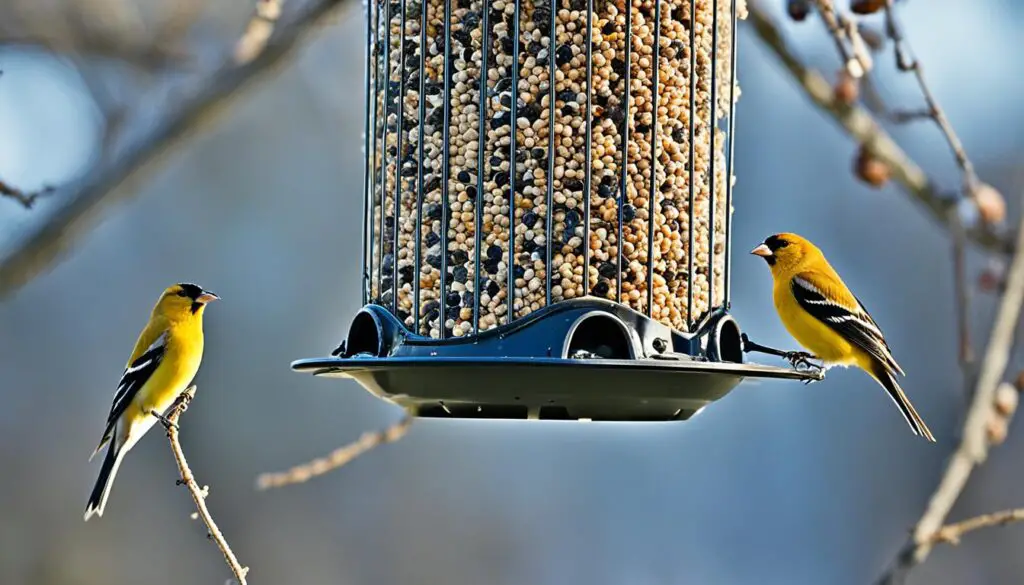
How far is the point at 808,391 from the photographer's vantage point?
15.9m

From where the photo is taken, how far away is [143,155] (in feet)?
21.8

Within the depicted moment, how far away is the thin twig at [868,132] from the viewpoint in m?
4.35

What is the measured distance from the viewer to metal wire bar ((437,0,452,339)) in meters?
4.88

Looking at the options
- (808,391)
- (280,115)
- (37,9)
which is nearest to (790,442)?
(808,391)

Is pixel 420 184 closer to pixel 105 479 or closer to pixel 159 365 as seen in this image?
pixel 159 365

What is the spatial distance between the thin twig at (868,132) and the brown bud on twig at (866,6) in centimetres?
39

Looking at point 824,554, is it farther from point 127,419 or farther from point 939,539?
point 939,539

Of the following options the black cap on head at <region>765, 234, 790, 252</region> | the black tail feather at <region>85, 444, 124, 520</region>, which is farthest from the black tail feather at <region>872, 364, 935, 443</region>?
the black tail feather at <region>85, 444, 124, 520</region>

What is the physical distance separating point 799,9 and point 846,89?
30 cm

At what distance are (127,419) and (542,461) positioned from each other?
375 inches

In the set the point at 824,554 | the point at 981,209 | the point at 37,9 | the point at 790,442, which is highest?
the point at 37,9

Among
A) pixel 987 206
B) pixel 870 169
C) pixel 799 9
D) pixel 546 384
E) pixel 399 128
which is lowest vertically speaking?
pixel 546 384

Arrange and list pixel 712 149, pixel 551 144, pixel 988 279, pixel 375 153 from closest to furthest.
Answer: pixel 988 279
pixel 551 144
pixel 712 149
pixel 375 153

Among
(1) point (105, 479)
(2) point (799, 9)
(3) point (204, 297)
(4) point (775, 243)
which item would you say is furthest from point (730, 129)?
(1) point (105, 479)
